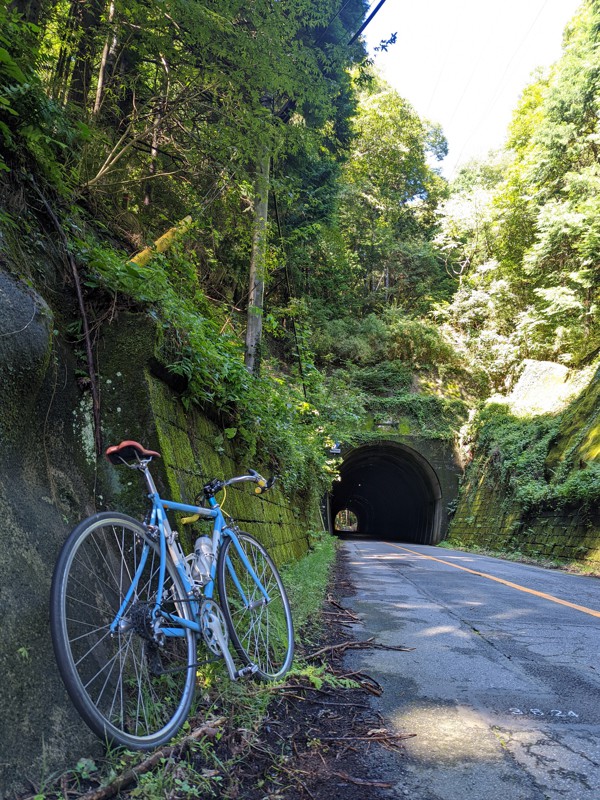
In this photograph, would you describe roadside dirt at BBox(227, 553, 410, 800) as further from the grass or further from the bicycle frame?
the bicycle frame

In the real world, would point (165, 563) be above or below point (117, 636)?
above

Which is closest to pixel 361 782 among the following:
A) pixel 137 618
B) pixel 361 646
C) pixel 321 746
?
pixel 321 746

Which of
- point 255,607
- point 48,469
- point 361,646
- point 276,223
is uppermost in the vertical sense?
point 276,223

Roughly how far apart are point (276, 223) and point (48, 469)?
10802mm

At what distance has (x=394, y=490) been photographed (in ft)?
109

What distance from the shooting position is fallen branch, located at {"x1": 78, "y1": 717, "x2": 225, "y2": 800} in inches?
69.8

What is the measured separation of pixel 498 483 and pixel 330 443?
25.8ft

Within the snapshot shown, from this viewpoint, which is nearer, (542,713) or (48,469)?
(48,469)

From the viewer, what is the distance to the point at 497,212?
2609cm

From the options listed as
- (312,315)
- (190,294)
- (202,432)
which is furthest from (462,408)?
(202,432)

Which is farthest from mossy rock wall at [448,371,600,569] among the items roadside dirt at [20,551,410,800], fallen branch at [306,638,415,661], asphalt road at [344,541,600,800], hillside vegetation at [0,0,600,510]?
roadside dirt at [20,551,410,800]

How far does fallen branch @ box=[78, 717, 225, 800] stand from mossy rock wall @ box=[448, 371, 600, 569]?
35.2ft

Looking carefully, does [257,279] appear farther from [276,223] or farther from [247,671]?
[247,671]

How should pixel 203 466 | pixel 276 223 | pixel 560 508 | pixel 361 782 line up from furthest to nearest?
pixel 560 508 → pixel 276 223 → pixel 203 466 → pixel 361 782
